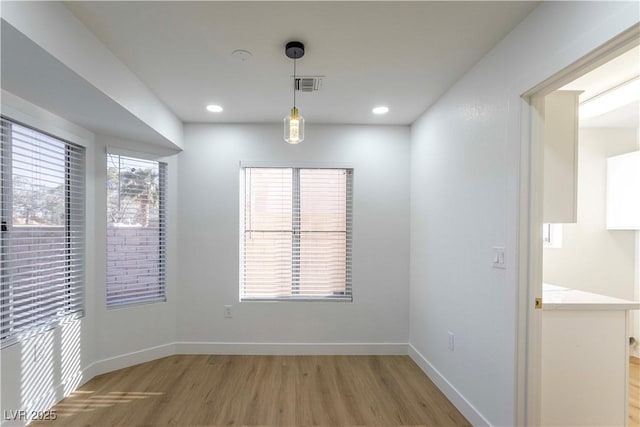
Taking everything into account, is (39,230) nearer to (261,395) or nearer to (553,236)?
(261,395)

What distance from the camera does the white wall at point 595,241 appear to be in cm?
353

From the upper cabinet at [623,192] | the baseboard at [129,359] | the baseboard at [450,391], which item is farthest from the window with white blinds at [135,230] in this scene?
the upper cabinet at [623,192]

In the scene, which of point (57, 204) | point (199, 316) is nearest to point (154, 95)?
point (57, 204)

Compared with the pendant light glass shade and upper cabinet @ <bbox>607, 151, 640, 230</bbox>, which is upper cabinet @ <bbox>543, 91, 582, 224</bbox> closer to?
the pendant light glass shade

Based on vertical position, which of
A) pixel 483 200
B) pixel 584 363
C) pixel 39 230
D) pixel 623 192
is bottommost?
pixel 584 363

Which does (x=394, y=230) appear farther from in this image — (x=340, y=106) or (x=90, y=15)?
(x=90, y=15)

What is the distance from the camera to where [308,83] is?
244 cm

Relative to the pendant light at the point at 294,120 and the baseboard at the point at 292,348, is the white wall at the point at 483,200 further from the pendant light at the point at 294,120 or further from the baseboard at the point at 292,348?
the pendant light at the point at 294,120

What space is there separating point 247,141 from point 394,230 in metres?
1.93

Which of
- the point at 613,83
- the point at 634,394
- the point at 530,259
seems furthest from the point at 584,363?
the point at 613,83

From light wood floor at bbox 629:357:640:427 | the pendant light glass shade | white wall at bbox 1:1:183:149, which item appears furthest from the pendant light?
light wood floor at bbox 629:357:640:427

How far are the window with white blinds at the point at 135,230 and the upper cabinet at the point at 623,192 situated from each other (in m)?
4.96

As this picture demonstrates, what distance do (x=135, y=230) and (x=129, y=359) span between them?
50.3 inches

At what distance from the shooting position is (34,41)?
1.40 meters
